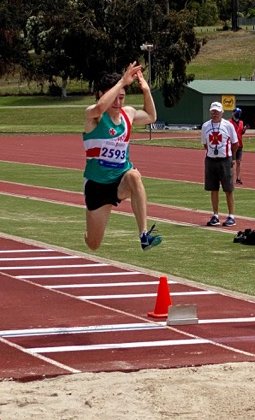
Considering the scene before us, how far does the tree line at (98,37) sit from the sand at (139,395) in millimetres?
70852

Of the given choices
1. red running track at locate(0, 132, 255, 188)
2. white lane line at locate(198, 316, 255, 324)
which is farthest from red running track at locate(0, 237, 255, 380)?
red running track at locate(0, 132, 255, 188)

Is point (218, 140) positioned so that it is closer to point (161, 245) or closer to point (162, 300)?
point (161, 245)

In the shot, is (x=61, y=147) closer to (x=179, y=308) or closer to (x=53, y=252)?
(x=53, y=252)

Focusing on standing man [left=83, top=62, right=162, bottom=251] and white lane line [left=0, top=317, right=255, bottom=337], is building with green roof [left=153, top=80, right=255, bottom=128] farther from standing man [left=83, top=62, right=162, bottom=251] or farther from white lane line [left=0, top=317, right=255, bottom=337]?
white lane line [left=0, top=317, right=255, bottom=337]

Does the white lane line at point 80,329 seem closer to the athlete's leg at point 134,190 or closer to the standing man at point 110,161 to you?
the standing man at point 110,161

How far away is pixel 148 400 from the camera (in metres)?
7.36

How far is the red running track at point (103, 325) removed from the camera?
8.63 meters

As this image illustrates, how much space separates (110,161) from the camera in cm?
991

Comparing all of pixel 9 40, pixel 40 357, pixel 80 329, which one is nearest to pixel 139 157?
pixel 80 329

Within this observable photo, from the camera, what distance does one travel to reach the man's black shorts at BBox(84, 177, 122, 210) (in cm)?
998

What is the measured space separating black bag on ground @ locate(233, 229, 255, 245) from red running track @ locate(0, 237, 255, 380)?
104 inches

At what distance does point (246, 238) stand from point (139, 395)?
8.44m

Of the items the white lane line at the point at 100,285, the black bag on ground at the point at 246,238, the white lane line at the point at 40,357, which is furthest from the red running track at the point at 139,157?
the white lane line at the point at 40,357

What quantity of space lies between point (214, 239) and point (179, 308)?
6.85 metres
